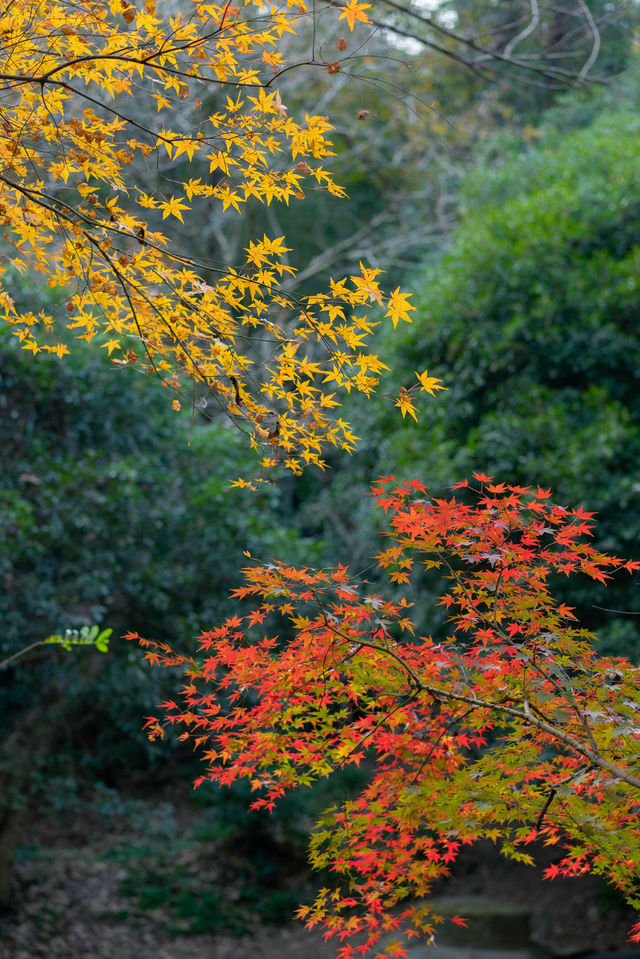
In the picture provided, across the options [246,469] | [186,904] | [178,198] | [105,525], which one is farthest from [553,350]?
[186,904]

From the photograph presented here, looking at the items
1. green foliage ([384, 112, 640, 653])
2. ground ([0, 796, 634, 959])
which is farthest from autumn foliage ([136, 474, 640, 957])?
ground ([0, 796, 634, 959])

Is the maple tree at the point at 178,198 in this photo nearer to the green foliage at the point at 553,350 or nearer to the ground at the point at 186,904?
the green foliage at the point at 553,350

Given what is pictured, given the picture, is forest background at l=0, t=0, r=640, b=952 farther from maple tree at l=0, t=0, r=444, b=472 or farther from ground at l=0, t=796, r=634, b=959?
maple tree at l=0, t=0, r=444, b=472

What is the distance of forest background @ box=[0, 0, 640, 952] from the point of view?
4.71 m

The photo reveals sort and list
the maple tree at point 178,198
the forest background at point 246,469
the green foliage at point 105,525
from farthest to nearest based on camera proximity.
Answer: the forest background at point 246,469 < the green foliage at point 105,525 < the maple tree at point 178,198

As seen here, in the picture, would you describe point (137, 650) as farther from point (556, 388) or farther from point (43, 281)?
point (556, 388)

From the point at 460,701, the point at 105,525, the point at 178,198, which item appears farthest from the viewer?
the point at 105,525

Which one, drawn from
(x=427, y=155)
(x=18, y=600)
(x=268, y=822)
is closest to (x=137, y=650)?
(x=18, y=600)

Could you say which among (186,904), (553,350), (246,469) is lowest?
(186,904)

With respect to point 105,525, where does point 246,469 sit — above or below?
above

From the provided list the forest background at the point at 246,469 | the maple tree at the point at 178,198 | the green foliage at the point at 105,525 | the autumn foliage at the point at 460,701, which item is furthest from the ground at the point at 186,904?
the maple tree at the point at 178,198

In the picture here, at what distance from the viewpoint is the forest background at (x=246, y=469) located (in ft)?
15.5

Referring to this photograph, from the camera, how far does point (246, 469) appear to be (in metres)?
6.09

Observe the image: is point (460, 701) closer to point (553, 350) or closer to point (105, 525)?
point (105, 525)
